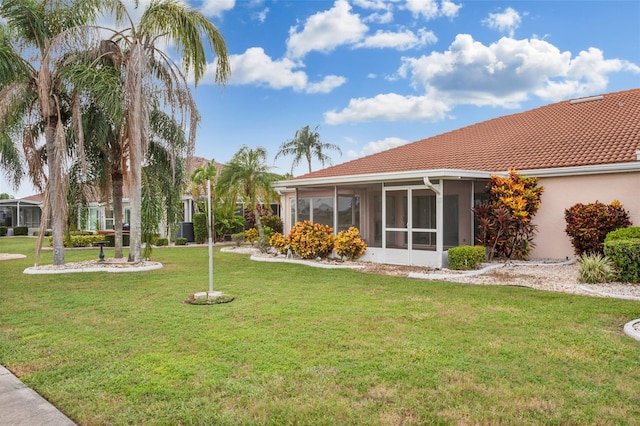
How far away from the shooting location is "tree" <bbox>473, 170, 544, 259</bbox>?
13000mm

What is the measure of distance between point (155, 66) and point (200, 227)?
12877mm

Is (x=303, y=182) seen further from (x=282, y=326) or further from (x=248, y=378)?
(x=248, y=378)

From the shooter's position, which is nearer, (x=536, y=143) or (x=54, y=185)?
(x=54, y=185)

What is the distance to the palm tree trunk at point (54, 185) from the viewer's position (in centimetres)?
1334

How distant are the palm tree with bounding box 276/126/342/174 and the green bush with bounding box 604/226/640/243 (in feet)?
105

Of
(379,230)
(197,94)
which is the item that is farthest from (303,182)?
(197,94)

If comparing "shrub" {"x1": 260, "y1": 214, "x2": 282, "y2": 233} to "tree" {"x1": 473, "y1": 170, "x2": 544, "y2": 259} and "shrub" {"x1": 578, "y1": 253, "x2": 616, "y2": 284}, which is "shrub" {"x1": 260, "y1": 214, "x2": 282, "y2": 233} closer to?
"tree" {"x1": 473, "y1": 170, "x2": 544, "y2": 259}

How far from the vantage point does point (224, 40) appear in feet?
46.7

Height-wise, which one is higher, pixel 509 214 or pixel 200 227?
pixel 509 214

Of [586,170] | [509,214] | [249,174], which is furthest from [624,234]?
[249,174]

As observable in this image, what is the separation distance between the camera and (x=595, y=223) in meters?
12.3

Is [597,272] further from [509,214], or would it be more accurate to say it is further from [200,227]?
[200,227]

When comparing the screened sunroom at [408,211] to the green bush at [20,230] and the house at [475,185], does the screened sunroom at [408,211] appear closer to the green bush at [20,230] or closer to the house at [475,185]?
the house at [475,185]

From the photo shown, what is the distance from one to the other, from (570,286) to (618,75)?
47.7ft
